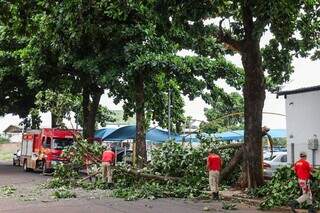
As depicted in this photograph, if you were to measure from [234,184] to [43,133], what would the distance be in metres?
17.1

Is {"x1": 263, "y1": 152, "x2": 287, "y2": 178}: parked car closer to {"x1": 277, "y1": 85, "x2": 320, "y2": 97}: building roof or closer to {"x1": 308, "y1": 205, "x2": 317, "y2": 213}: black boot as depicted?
{"x1": 277, "y1": 85, "x2": 320, "y2": 97}: building roof

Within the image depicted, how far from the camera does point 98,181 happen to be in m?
23.3

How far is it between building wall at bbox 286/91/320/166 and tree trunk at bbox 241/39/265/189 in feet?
3.64

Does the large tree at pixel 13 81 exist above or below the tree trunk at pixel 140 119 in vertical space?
above

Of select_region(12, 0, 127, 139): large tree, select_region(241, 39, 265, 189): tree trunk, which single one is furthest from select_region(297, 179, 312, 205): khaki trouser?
select_region(12, 0, 127, 139): large tree

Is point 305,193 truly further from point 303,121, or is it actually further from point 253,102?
point 253,102

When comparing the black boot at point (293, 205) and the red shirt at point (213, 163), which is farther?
the red shirt at point (213, 163)

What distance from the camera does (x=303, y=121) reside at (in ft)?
64.7

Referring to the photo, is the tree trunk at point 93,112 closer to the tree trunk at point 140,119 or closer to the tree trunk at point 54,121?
the tree trunk at point 140,119

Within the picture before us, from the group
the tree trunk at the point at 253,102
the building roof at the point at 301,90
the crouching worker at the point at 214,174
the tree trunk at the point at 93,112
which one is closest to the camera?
the crouching worker at the point at 214,174

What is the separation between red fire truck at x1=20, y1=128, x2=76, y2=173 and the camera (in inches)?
1356

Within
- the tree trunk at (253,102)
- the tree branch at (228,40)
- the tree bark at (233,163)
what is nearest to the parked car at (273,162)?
the tree bark at (233,163)

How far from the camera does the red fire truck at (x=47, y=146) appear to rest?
34.4m

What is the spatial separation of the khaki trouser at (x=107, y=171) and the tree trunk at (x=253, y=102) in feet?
18.9
